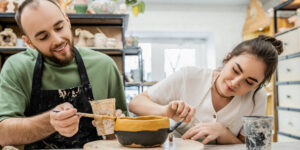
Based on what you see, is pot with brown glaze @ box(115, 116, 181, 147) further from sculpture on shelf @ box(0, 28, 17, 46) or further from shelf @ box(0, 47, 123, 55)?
sculpture on shelf @ box(0, 28, 17, 46)

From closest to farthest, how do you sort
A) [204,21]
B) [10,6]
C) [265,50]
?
[265,50]
[10,6]
[204,21]

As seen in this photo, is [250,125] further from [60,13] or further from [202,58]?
[202,58]

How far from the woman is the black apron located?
27cm

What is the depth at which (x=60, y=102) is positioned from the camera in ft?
4.48

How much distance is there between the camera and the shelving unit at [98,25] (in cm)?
291

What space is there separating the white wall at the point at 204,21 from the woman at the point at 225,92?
4.52 meters

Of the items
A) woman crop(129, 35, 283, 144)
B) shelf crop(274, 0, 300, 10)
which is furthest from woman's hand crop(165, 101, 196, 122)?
shelf crop(274, 0, 300, 10)

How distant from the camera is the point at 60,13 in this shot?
49.4 inches

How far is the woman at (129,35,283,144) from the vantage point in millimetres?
1295

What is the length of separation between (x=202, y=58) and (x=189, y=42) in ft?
1.79

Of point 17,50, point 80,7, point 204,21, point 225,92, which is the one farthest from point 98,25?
point 204,21

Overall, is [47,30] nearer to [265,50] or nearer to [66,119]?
[66,119]

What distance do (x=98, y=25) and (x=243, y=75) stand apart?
2.33 m

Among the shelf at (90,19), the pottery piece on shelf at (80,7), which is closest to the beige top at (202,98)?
the shelf at (90,19)
